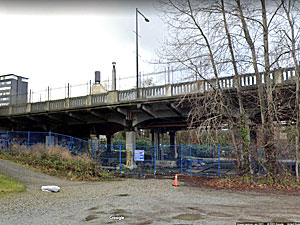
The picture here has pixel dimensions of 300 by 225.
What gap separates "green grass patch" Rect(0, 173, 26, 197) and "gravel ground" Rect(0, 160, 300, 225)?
1.42 ft

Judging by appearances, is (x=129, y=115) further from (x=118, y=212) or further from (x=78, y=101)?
(x=118, y=212)

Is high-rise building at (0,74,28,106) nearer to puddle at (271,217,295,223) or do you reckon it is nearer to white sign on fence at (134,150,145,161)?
white sign on fence at (134,150,145,161)

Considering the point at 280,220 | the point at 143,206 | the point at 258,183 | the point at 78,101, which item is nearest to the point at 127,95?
the point at 78,101

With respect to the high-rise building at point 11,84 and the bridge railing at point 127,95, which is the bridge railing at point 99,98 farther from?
the high-rise building at point 11,84

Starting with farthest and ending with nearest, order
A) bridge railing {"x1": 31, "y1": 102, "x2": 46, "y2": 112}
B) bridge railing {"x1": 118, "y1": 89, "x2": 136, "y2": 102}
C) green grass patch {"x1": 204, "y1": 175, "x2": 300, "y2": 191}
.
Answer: bridge railing {"x1": 31, "y1": 102, "x2": 46, "y2": 112}, bridge railing {"x1": 118, "y1": 89, "x2": 136, "y2": 102}, green grass patch {"x1": 204, "y1": 175, "x2": 300, "y2": 191}

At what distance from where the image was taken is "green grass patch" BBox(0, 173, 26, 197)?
39.5 feet

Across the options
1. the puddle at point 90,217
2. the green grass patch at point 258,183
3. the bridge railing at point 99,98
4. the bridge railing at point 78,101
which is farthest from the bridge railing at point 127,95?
the puddle at point 90,217

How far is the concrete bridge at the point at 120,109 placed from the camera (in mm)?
18156

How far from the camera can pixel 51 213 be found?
8672 mm

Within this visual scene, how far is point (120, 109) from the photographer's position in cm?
2433

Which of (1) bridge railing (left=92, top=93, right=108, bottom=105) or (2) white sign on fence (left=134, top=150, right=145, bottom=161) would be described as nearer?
(2) white sign on fence (left=134, top=150, right=145, bottom=161)

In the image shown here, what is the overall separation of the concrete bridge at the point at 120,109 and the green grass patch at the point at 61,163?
243 inches

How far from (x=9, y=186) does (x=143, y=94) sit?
12465 mm

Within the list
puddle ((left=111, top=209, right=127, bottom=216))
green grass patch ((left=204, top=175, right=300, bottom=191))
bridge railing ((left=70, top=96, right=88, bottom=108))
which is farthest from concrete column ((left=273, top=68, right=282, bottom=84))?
bridge railing ((left=70, top=96, right=88, bottom=108))
